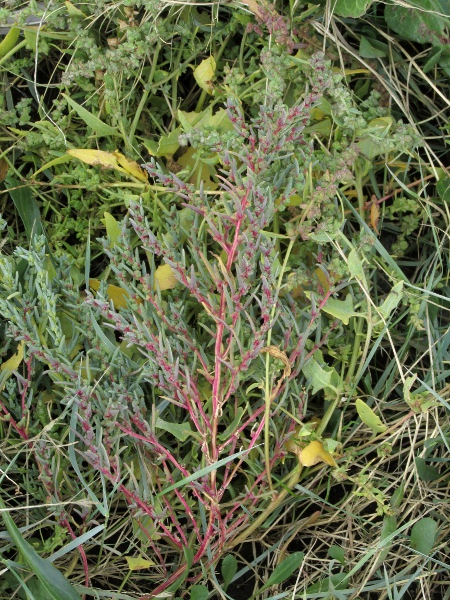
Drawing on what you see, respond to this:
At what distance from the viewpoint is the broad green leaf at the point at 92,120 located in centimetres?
131

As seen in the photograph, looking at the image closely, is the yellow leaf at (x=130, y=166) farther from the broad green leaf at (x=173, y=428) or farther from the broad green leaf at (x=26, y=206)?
the broad green leaf at (x=173, y=428)

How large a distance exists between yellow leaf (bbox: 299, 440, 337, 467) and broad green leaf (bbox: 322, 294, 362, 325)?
0.75 ft

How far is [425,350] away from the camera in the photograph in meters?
1.38

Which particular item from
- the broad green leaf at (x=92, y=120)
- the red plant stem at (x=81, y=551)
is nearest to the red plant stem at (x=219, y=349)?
the red plant stem at (x=81, y=551)

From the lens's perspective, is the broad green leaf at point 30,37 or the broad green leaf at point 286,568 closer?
the broad green leaf at point 286,568

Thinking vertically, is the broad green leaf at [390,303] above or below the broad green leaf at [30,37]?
below

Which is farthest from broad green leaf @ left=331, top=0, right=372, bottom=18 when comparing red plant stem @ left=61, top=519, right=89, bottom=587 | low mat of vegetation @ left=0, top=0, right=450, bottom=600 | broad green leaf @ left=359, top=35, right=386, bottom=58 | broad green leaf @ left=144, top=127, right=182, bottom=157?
red plant stem @ left=61, top=519, right=89, bottom=587

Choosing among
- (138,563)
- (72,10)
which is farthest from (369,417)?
(72,10)

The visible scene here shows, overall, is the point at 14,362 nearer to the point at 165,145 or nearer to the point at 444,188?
the point at 165,145

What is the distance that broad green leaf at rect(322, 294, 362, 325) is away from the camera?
3.87 ft

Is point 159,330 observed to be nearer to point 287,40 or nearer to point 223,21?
point 287,40

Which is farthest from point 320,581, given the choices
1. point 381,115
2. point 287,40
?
point 287,40

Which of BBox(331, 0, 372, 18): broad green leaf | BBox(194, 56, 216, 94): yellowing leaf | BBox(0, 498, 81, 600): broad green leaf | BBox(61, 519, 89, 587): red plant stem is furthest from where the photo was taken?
BBox(194, 56, 216, 94): yellowing leaf

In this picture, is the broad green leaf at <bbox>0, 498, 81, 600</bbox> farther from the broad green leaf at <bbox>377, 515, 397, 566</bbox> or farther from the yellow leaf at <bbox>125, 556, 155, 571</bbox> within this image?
the broad green leaf at <bbox>377, 515, 397, 566</bbox>
